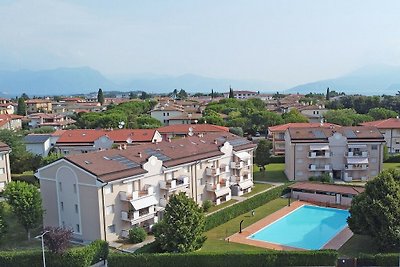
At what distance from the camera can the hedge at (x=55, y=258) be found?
29.0 metres

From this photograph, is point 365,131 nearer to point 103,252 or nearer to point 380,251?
point 380,251

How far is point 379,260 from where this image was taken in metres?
29.1

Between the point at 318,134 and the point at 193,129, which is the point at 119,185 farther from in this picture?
the point at 193,129

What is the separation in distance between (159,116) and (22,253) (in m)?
102

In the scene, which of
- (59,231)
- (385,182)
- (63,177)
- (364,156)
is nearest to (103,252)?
(59,231)

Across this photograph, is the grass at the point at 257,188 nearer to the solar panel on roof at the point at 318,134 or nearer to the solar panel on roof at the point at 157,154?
the solar panel on roof at the point at 318,134

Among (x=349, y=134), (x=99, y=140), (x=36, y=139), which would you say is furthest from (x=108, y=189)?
(x=36, y=139)

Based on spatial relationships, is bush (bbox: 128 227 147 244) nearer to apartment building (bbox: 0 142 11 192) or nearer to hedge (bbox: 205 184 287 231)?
hedge (bbox: 205 184 287 231)

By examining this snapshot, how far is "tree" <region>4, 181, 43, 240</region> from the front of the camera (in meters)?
36.4

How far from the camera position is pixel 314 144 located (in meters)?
A: 58.3

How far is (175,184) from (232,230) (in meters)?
7.79

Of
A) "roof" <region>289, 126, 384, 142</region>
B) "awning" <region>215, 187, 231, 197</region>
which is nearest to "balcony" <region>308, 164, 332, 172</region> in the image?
"roof" <region>289, 126, 384, 142</region>

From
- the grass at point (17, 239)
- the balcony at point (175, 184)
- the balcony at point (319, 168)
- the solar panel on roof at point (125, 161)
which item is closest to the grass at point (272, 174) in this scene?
the balcony at point (319, 168)

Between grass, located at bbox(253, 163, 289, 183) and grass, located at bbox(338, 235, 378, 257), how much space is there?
22.7 meters
